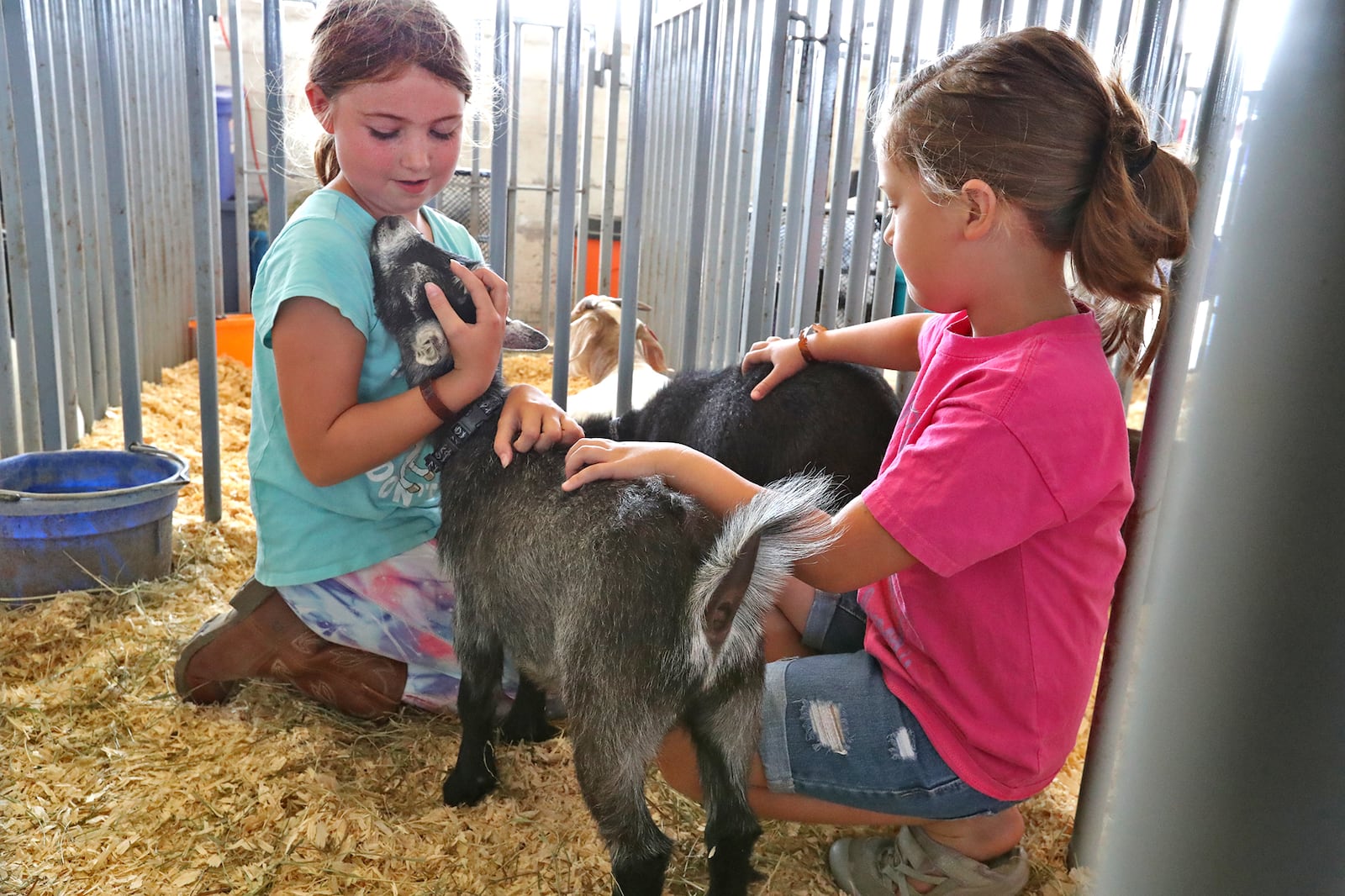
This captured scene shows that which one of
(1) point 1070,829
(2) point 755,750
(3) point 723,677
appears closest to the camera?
(3) point 723,677

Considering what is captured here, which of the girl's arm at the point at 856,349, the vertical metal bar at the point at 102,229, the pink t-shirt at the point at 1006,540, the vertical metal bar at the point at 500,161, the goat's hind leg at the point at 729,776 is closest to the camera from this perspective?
the pink t-shirt at the point at 1006,540

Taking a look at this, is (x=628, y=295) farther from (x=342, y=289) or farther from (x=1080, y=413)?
(x=1080, y=413)

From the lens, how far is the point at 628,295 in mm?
3014

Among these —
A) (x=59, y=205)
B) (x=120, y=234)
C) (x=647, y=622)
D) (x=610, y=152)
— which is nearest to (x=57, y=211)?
(x=59, y=205)

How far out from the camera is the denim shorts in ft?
5.32

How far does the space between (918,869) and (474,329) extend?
4.35 ft

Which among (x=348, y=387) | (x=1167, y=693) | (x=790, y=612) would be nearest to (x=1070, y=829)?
(x=790, y=612)

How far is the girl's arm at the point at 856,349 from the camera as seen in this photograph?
7.14 feet

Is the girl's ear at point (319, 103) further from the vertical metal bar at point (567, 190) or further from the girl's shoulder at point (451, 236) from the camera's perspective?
the vertical metal bar at point (567, 190)

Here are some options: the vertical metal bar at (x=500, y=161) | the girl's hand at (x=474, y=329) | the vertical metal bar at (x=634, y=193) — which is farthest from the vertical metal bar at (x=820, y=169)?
the girl's hand at (x=474, y=329)

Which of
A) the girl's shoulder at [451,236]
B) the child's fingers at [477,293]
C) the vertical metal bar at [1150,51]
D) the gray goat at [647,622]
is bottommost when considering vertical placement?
the gray goat at [647,622]

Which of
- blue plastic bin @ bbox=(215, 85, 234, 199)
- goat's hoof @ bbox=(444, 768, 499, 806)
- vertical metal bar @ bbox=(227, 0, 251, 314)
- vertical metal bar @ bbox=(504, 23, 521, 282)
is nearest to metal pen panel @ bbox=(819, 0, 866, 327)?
goat's hoof @ bbox=(444, 768, 499, 806)

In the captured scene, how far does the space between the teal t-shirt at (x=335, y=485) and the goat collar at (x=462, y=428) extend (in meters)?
0.15

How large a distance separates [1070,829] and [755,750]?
2.81ft
